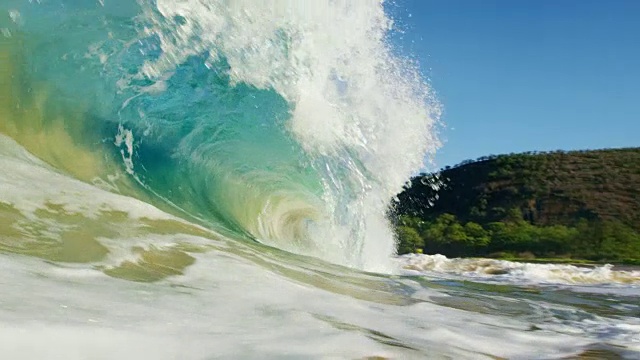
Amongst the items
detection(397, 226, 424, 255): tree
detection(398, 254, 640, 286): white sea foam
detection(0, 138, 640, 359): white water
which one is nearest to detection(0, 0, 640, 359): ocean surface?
detection(0, 138, 640, 359): white water

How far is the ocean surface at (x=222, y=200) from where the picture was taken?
3020 millimetres

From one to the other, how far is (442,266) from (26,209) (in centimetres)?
1519

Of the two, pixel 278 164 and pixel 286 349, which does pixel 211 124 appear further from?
pixel 286 349

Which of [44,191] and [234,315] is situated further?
[44,191]

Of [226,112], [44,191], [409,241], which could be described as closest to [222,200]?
[226,112]

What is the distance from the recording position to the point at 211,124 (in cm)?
891

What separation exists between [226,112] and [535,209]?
207 feet

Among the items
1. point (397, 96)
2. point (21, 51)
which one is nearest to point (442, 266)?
point (397, 96)

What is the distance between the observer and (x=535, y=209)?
66812 mm

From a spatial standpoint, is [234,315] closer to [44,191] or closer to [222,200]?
[44,191]

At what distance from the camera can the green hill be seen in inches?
2003

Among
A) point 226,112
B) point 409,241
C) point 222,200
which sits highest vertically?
point 409,241

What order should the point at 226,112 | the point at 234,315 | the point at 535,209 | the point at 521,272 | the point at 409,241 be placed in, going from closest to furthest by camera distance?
the point at 234,315 < the point at 226,112 < the point at 521,272 < the point at 409,241 < the point at 535,209

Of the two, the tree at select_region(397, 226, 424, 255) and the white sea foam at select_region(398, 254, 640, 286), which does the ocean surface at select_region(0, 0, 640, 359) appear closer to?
the white sea foam at select_region(398, 254, 640, 286)
